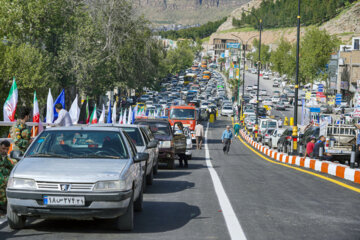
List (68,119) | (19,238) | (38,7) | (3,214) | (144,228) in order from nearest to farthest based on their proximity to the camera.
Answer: (19,238) < (144,228) < (3,214) < (68,119) < (38,7)

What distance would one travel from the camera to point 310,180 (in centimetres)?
1620

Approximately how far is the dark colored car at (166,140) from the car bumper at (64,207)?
1106cm

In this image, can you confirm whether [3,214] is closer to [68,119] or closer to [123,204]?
[123,204]

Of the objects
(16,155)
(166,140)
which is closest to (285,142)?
(166,140)

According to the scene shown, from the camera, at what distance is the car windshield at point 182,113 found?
41.3 metres

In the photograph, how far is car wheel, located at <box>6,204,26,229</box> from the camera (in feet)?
25.8

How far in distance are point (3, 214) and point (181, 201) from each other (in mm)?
3368

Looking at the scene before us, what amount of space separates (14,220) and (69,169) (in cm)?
104

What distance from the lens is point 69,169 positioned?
7.75 metres

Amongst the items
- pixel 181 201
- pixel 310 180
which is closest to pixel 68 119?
pixel 181 201

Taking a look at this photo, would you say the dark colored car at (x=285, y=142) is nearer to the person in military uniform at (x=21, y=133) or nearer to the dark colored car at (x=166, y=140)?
the dark colored car at (x=166, y=140)

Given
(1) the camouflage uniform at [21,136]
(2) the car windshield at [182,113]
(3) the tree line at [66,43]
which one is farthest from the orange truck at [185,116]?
(1) the camouflage uniform at [21,136]

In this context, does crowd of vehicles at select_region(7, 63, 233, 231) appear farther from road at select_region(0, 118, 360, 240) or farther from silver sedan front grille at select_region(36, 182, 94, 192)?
road at select_region(0, 118, 360, 240)

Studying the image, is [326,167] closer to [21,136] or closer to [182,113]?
[21,136]
